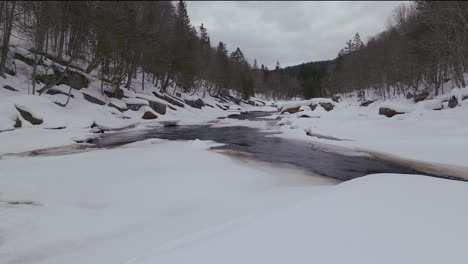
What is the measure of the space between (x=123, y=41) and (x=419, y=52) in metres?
27.9

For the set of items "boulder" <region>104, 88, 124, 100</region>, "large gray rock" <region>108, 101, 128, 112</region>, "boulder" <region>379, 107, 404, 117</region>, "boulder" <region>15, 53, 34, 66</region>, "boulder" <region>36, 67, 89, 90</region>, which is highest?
"boulder" <region>15, 53, 34, 66</region>

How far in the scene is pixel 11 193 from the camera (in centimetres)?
454

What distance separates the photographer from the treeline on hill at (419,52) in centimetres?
1898

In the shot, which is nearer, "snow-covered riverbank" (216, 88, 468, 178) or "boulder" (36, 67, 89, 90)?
"snow-covered riverbank" (216, 88, 468, 178)

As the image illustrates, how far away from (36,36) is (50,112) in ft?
16.5

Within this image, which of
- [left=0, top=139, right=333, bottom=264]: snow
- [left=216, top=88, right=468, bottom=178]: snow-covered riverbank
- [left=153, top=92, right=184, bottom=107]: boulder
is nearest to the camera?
[left=0, top=139, right=333, bottom=264]: snow

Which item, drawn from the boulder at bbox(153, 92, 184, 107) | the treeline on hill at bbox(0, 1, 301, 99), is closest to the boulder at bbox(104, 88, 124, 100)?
the treeline on hill at bbox(0, 1, 301, 99)

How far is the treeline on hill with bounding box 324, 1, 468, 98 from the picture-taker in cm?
1898

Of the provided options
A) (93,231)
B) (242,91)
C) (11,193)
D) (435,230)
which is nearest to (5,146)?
(11,193)

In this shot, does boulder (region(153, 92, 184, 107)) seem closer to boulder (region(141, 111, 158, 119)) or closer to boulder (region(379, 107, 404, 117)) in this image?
boulder (region(141, 111, 158, 119))

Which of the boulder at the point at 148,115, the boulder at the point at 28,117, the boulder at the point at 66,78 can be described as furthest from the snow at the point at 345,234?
the boulder at the point at 148,115

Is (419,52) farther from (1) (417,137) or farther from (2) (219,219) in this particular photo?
(2) (219,219)

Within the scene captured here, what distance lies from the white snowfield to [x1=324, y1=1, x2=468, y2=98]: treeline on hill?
64.4 feet

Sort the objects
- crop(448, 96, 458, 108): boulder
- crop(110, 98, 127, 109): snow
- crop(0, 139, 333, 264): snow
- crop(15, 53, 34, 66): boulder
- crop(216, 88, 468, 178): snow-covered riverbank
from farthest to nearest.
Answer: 1. crop(110, 98, 127, 109): snow
2. crop(15, 53, 34, 66): boulder
3. crop(448, 96, 458, 108): boulder
4. crop(216, 88, 468, 178): snow-covered riverbank
5. crop(0, 139, 333, 264): snow
